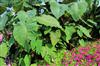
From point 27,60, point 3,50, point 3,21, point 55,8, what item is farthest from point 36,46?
point 55,8

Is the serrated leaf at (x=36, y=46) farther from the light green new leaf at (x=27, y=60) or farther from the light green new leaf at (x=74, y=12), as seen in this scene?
the light green new leaf at (x=74, y=12)

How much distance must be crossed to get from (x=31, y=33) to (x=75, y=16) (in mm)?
895

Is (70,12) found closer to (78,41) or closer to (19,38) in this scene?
(78,41)

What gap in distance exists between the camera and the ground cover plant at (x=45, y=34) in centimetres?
517

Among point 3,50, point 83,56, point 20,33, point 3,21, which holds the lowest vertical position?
point 83,56

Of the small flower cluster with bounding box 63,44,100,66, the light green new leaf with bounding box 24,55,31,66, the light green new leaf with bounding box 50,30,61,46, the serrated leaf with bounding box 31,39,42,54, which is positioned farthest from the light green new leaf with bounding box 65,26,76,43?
the light green new leaf with bounding box 24,55,31,66

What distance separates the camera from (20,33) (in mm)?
5102

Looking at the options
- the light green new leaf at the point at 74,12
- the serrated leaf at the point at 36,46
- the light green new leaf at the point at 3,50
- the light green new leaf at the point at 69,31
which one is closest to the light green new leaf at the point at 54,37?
the light green new leaf at the point at 69,31

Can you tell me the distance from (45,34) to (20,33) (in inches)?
22.8

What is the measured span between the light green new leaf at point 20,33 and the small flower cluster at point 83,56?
0.76 m

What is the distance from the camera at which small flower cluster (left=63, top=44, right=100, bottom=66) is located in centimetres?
516

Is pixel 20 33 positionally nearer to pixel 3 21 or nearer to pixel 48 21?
pixel 3 21

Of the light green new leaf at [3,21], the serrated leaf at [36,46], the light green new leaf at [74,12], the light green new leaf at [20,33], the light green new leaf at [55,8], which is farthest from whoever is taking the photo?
the light green new leaf at [74,12]

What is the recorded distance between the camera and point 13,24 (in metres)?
5.34
